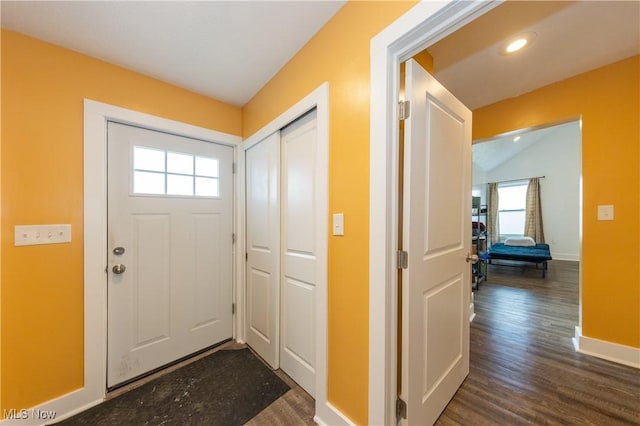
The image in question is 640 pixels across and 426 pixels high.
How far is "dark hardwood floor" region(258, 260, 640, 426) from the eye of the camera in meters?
1.37

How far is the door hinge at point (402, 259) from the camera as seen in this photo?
3.59 feet

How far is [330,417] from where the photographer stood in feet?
4.25

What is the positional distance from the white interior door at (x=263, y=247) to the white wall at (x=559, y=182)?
7.89 m

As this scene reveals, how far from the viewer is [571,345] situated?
83.3 inches

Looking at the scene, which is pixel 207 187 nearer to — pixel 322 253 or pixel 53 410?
pixel 322 253

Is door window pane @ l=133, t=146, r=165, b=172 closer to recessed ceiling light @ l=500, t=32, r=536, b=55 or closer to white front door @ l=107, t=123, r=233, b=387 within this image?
white front door @ l=107, t=123, r=233, b=387

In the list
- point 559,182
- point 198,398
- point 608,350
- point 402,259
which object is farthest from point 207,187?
point 559,182

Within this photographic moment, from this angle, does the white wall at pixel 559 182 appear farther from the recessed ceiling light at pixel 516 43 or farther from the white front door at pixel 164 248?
the white front door at pixel 164 248

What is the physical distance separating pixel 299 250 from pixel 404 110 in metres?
1.11

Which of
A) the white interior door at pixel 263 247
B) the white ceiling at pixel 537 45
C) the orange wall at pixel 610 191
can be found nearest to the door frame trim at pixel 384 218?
the white ceiling at pixel 537 45

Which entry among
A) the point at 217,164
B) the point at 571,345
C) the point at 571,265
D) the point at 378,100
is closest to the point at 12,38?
the point at 217,164

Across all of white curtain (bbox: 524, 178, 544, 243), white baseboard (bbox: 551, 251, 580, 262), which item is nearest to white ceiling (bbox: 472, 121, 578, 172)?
white curtain (bbox: 524, 178, 544, 243)

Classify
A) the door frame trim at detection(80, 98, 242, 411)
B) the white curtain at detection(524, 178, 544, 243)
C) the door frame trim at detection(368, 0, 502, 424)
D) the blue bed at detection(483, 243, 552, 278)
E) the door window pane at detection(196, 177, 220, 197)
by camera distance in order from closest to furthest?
the door frame trim at detection(368, 0, 502, 424), the door frame trim at detection(80, 98, 242, 411), the door window pane at detection(196, 177, 220, 197), the blue bed at detection(483, 243, 552, 278), the white curtain at detection(524, 178, 544, 243)

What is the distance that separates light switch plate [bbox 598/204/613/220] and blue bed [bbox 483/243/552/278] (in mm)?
2716
